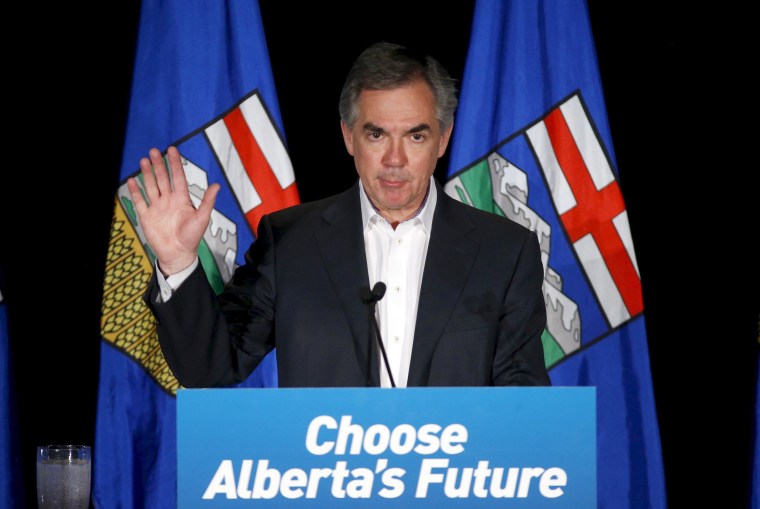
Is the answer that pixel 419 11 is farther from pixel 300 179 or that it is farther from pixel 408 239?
pixel 408 239

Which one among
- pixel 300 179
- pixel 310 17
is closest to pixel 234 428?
pixel 300 179

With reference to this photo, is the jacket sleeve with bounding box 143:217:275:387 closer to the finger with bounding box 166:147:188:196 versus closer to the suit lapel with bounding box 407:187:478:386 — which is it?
the finger with bounding box 166:147:188:196

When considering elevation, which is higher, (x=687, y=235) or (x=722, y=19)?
(x=722, y=19)

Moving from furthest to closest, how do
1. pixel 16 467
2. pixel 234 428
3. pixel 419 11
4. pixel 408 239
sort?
pixel 419 11 → pixel 16 467 → pixel 408 239 → pixel 234 428

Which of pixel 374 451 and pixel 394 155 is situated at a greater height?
pixel 394 155

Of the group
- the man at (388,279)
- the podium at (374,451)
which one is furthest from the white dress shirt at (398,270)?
the podium at (374,451)

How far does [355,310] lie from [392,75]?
563 millimetres

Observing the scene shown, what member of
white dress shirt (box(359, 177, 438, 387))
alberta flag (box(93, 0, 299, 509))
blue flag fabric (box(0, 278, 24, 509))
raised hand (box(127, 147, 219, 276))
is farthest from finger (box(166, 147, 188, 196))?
blue flag fabric (box(0, 278, 24, 509))

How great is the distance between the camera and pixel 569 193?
3.31 metres

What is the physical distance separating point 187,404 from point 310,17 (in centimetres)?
227

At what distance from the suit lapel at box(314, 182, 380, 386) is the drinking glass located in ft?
2.00

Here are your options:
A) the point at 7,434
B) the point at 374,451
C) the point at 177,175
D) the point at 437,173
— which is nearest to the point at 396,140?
the point at 177,175

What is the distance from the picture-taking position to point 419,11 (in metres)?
3.39

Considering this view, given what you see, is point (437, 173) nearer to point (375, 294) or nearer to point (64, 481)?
point (375, 294)
